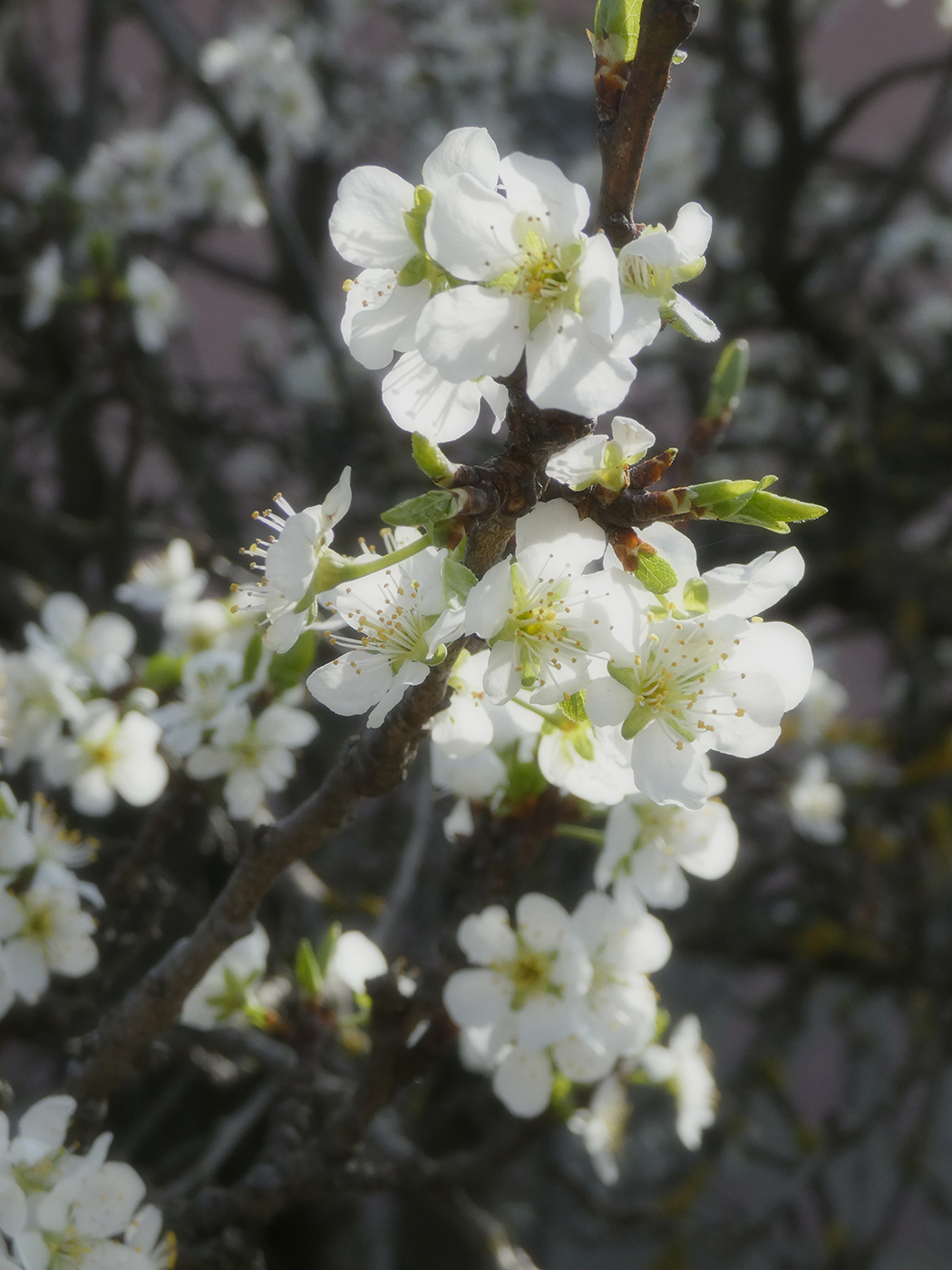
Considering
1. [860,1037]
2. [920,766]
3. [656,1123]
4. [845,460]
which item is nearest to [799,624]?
[845,460]

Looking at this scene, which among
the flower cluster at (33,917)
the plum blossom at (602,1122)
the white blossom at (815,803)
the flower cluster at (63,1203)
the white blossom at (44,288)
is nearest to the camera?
the flower cluster at (63,1203)

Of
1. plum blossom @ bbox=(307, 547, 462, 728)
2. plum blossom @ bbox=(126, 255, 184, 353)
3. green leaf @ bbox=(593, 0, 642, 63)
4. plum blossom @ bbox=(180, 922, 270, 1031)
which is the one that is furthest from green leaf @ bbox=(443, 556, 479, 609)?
plum blossom @ bbox=(126, 255, 184, 353)

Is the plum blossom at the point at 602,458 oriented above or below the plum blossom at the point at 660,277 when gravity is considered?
below

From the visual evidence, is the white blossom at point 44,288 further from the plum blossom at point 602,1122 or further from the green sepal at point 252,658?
the plum blossom at point 602,1122

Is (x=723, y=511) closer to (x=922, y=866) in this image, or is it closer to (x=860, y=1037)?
(x=922, y=866)

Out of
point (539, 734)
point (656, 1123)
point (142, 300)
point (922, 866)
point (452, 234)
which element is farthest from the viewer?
point (656, 1123)

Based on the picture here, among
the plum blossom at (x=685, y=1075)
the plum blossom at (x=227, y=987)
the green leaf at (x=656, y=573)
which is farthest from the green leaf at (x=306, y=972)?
the green leaf at (x=656, y=573)
